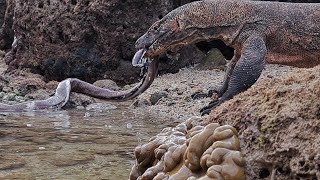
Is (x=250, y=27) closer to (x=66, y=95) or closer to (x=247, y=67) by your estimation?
(x=247, y=67)

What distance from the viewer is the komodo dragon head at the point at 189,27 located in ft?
21.6

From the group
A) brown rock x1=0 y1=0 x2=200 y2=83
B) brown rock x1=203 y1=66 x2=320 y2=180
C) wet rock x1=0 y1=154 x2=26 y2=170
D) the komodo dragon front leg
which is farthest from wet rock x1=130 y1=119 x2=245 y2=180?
brown rock x1=0 y1=0 x2=200 y2=83

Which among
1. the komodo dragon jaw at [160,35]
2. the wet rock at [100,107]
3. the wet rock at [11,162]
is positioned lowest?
the wet rock at [100,107]

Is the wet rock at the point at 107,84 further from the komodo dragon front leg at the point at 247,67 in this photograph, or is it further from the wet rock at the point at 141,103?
the komodo dragon front leg at the point at 247,67

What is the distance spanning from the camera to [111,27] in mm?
12641

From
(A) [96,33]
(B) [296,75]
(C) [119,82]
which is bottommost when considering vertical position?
(C) [119,82]

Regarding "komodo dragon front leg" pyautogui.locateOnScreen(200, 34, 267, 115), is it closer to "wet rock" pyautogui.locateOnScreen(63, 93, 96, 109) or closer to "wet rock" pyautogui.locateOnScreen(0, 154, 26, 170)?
"wet rock" pyautogui.locateOnScreen(0, 154, 26, 170)

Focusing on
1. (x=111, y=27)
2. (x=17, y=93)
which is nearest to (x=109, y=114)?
(x=17, y=93)

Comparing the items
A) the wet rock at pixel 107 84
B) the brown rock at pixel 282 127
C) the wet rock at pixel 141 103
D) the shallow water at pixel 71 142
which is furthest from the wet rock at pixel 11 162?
the wet rock at pixel 107 84

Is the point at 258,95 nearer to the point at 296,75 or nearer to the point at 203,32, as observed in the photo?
the point at 296,75

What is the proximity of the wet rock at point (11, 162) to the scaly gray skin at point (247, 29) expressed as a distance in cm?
198

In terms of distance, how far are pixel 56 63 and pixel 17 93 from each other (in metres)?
1.85

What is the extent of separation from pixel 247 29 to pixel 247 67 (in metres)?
0.62

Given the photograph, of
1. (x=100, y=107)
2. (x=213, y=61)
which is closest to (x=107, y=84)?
(x=100, y=107)
